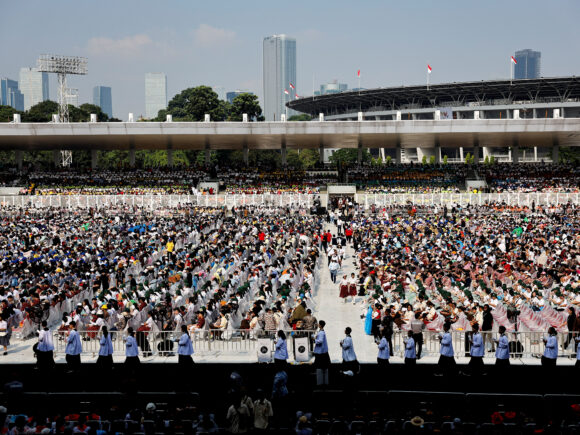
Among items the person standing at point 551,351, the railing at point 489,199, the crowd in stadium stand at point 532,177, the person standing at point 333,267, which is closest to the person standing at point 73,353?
the person standing at point 551,351

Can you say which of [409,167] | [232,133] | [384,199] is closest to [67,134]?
[232,133]

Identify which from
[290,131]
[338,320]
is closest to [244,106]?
[290,131]

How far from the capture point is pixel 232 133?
164ft

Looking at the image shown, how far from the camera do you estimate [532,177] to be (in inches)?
2069

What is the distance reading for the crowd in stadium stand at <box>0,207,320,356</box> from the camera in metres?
15.6

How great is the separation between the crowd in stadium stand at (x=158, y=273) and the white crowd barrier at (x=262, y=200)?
5.93 meters

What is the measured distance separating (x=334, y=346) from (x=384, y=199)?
29.6 meters

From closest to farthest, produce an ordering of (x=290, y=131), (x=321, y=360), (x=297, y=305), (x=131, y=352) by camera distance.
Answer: (x=321, y=360)
(x=131, y=352)
(x=297, y=305)
(x=290, y=131)

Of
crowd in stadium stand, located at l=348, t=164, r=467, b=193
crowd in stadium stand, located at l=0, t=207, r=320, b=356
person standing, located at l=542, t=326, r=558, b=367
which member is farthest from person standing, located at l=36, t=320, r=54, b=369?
crowd in stadium stand, located at l=348, t=164, r=467, b=193

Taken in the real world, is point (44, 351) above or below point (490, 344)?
above

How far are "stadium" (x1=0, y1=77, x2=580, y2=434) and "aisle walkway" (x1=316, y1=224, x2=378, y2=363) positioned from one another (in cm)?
10

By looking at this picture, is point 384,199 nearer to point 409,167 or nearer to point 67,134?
point 409,167

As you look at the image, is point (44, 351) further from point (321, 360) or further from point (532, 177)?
point (532, 177)

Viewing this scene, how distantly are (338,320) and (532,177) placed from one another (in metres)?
41.1
